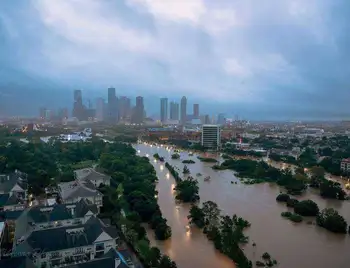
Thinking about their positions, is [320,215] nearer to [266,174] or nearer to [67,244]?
[266,174]

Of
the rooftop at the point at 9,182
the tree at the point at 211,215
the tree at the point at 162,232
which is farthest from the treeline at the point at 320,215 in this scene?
the rooftop at the point at 9,182

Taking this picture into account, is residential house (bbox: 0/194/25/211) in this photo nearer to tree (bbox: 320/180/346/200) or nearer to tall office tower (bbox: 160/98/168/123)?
tree (bbox: 320/180/346/200)

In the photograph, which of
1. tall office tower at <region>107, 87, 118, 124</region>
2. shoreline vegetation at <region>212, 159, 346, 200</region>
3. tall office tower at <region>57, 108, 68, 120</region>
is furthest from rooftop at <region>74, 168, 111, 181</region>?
tall office tower at <region>107, 87, 118, 124</region>

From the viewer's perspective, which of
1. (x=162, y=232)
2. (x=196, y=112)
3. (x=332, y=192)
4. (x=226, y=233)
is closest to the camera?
(x=226, y=233)

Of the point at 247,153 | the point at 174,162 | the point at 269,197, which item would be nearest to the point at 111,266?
the point at 269,197

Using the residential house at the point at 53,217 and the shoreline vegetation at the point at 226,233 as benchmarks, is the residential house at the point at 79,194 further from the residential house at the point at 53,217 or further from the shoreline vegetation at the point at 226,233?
the shoreline vegetation at the point at 226,233

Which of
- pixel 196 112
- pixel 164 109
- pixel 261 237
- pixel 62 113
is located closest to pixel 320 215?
pixel 261 237
